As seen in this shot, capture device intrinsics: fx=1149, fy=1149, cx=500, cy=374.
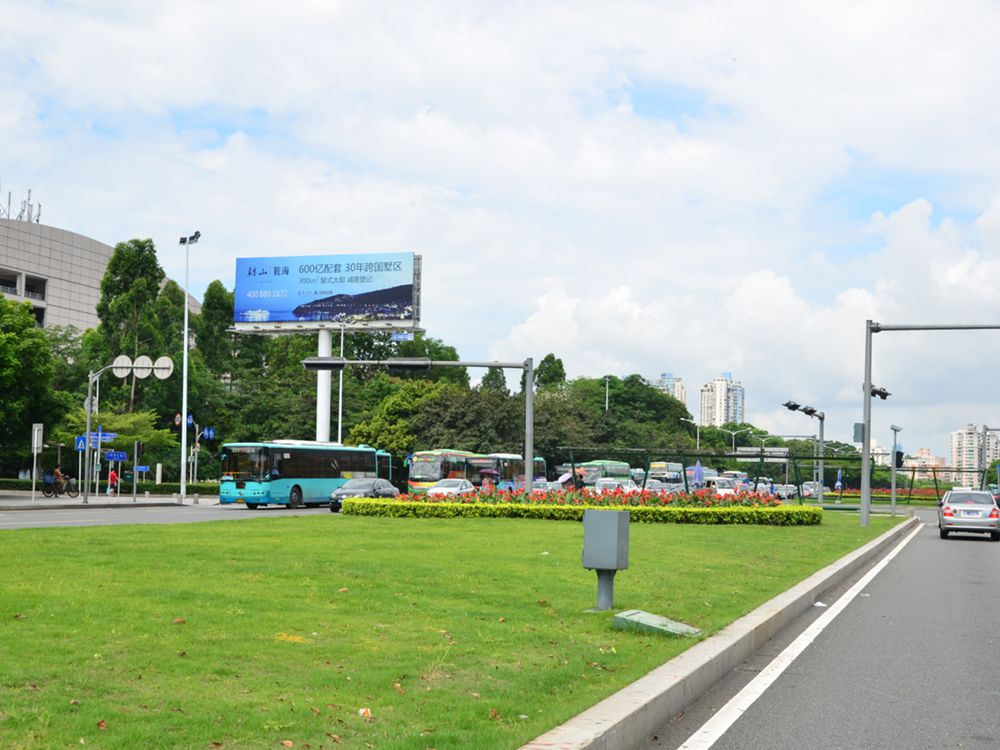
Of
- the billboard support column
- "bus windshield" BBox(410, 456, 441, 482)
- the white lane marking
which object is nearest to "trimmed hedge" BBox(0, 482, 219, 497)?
the billboard support column

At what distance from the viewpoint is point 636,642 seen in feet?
31.0

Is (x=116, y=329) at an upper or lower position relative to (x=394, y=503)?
upper

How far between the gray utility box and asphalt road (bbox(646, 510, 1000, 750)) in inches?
60.2

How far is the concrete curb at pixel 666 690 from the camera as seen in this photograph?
236 inches

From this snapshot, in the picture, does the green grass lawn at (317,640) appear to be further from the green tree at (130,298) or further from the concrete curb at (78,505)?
the green tree at (130,298)

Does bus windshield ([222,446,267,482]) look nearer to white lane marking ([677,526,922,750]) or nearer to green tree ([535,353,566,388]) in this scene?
white lane marking ([677,526,922,750])

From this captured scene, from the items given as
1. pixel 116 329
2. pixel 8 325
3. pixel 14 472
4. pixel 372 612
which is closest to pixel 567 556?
pixel 372 612

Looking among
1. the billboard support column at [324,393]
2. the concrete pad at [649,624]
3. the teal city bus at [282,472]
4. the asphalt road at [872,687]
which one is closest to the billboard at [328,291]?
the billboard support column at [324,393]

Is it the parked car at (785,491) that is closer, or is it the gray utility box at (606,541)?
the gray utility box at (606,541)

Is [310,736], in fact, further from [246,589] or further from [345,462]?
[345,462]

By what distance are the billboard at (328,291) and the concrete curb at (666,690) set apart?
56782 millimetres

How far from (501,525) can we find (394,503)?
6.83 metres

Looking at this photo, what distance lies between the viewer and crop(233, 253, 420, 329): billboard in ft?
226

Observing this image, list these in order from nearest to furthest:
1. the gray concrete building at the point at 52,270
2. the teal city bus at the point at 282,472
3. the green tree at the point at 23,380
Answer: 1. the teal city bus at the point at 282,472
2. the green tree at the point at 23,380
3. the gray concrete building at the point at 52,270
